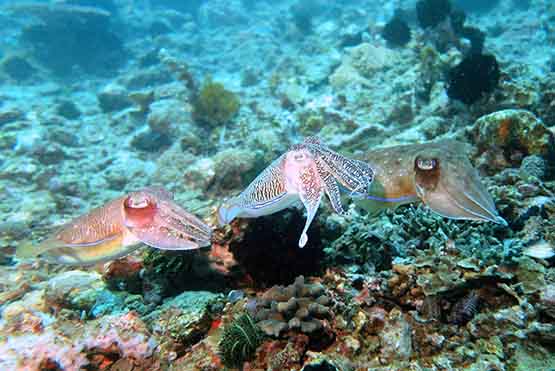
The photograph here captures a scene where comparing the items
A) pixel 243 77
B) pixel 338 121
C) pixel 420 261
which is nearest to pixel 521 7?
pixel 243 77

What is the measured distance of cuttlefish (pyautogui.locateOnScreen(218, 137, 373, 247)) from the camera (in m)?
2.46

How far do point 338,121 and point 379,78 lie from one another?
3.97 m

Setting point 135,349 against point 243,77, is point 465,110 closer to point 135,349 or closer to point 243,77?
point 135,349

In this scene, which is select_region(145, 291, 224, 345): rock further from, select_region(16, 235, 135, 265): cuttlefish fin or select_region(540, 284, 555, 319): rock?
select_region(540, 284, 555, 319): rock

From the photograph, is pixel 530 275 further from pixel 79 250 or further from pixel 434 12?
pixel 434 12

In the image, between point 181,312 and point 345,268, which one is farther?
point 345,268

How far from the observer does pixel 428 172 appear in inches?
102

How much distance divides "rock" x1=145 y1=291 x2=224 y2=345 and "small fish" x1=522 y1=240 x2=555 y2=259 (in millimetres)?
3212

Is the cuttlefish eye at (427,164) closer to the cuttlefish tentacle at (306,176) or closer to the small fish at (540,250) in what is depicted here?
the cuttlefish tentacle at (306,176)

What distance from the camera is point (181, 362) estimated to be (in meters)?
2.88

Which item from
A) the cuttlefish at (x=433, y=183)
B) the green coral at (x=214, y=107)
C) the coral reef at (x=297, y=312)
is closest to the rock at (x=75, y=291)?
the coral reef at (x=297, y=312)

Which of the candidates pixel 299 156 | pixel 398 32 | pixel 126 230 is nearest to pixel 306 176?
pixel 299 156

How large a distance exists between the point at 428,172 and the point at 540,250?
165 centimetres

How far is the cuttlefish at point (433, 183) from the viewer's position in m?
2.42
